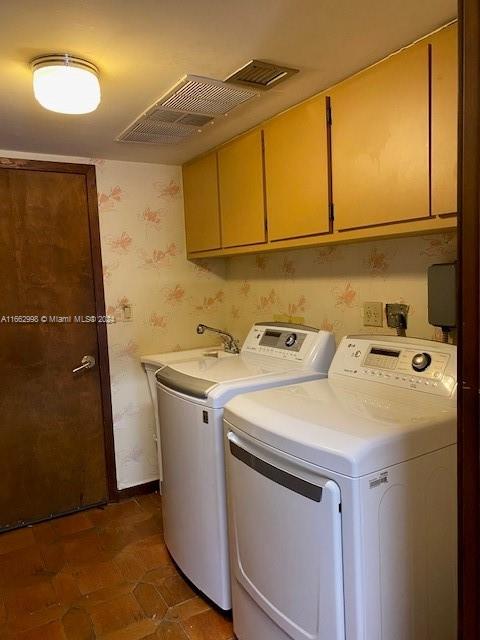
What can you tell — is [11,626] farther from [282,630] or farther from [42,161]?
[42,161]

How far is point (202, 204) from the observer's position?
8.92 ft

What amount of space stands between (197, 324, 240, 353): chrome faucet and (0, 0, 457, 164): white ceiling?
4.28 ft

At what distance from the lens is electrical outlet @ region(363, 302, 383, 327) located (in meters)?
2.04

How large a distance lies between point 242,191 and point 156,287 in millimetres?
904

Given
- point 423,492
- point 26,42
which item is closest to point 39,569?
point 423,492

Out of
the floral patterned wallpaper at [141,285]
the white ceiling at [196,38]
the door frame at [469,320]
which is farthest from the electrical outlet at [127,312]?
the door frame at [469,320]

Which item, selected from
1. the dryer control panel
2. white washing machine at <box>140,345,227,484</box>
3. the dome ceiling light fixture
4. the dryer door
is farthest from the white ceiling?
white washing machine at <box>140,345,227,484</box>

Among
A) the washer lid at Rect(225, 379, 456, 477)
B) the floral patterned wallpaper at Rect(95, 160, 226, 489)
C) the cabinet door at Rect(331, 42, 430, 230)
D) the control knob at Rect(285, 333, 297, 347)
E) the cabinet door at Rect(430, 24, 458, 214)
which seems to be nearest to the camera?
the washer lid at Rect(225, 379, 456, 477)

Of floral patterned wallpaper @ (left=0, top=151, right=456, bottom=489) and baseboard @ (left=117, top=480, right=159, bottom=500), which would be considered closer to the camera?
floral patterned wallpaper @ (left=0, top=151, right=456, bottom=489)

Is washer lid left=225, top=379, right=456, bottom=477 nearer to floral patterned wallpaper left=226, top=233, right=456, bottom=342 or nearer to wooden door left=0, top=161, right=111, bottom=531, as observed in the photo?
floral patterned wallpaper left=226, top=233, right=456, bottom=342

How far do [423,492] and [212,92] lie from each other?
1540 mm

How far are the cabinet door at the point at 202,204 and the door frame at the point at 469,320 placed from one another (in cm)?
190
